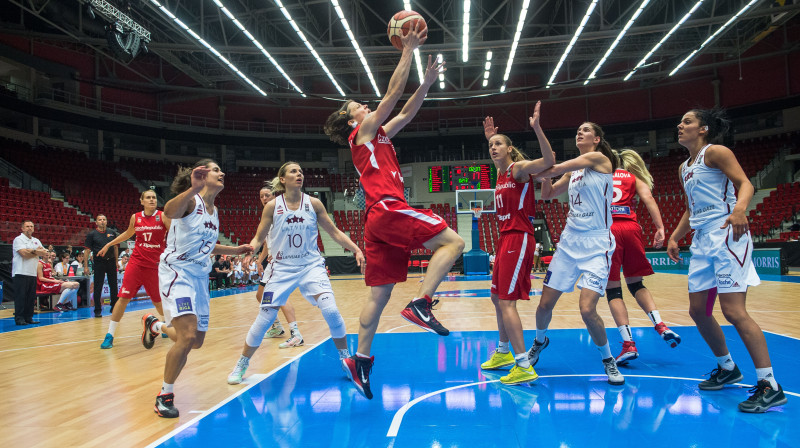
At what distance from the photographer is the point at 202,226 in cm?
376

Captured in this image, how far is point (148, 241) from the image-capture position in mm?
6215

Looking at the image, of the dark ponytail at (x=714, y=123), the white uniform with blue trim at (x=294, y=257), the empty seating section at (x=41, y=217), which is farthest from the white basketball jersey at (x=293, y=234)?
the empty seating section at (x=41, y=217)

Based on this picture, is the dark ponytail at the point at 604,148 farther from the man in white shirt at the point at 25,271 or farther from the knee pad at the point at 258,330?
the man in white shirt at the point at 25,271

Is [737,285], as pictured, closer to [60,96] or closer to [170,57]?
[170,57]

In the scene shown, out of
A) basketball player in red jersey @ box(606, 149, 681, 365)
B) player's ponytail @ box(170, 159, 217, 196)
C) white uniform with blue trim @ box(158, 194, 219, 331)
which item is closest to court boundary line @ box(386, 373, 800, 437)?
basketball player in red jersey @ box(606, 149, 681, 365)

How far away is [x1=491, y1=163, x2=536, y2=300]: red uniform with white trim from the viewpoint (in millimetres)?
3998

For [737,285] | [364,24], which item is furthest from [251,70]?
[737,285]

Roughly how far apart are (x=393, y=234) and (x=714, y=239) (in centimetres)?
209

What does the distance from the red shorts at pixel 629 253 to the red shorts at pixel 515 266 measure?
112 centimetres

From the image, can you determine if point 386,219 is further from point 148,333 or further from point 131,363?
point 148,333

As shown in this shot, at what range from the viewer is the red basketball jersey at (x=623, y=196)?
4938 millimetres

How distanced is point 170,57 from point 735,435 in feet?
74.2

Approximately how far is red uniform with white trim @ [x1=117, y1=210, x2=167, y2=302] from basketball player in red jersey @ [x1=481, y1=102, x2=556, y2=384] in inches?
162

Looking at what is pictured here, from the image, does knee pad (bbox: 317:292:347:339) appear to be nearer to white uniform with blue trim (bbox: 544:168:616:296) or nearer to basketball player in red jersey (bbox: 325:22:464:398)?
basketball player in red jersey (bbox: 325:22:464:398)
